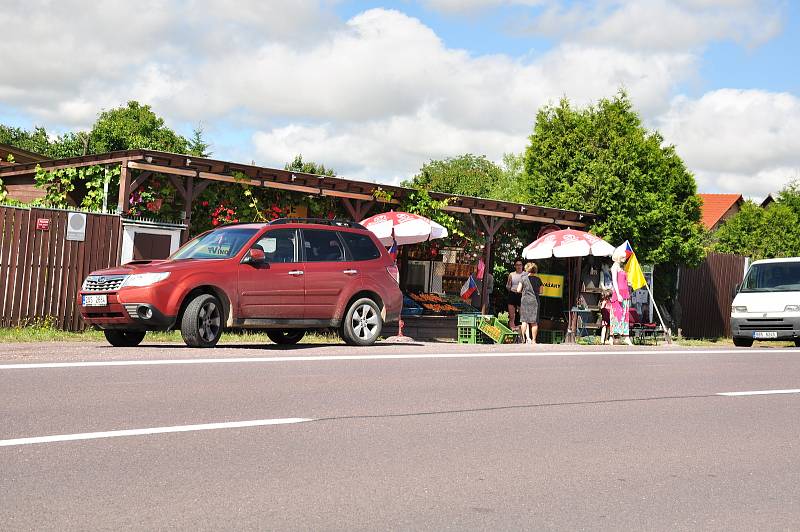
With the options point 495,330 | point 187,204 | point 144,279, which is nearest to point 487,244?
point 495,330

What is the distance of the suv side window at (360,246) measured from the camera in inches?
597

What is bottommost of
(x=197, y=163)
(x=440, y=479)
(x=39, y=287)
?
(x=440, y=479)

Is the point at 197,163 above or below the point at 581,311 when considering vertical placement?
above

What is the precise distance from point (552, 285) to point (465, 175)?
61.8 m

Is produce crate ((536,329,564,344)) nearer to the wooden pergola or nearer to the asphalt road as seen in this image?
the wooden pergola

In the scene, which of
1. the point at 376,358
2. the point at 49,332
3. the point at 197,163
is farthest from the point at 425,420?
the point at 197,163

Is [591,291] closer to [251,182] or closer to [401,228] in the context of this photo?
[401,228]

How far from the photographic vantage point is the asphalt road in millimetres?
5551

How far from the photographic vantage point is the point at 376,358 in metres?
12.8

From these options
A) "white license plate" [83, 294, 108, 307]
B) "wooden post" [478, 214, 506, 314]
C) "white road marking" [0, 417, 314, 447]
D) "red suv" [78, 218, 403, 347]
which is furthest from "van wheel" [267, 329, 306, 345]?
"wooden post" [478, 214, 506, 314]

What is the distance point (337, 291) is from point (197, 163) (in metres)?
4.79

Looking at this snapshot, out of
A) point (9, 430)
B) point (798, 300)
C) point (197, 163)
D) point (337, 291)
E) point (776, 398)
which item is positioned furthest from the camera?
point (798, 300)

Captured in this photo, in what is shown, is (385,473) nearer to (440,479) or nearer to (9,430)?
(440,479)

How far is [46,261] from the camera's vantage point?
16.6 metres
